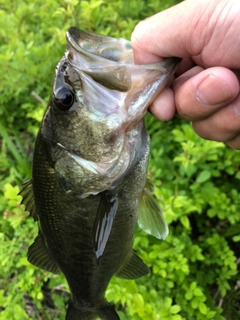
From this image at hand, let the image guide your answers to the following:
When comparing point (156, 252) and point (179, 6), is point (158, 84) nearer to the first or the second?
point (179, 6)

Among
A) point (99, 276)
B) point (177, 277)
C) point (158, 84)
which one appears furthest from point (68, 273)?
point (158, 84)

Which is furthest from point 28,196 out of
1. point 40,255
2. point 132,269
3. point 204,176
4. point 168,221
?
point 204,176

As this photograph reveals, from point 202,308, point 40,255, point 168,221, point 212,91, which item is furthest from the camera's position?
point 168,221

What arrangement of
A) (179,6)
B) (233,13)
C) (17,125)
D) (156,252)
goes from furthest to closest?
1. (17,125)
2. (156,252)
3. (179,6)
4. (233,13)

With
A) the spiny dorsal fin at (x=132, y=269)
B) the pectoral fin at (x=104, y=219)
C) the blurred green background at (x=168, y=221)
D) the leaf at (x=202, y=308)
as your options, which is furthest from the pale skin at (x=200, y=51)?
the leaf at (x=202, y=308)

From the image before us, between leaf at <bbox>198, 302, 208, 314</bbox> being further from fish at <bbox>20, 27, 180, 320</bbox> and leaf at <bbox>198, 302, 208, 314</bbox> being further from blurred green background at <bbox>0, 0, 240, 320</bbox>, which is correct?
fish at <bbox>20, 27, 180, 320</bbox>

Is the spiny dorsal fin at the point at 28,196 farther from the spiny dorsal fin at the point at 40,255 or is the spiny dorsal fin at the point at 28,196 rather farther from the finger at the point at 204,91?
the finger at the point at 204,91

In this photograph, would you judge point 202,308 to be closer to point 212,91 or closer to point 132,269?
point 132,269
